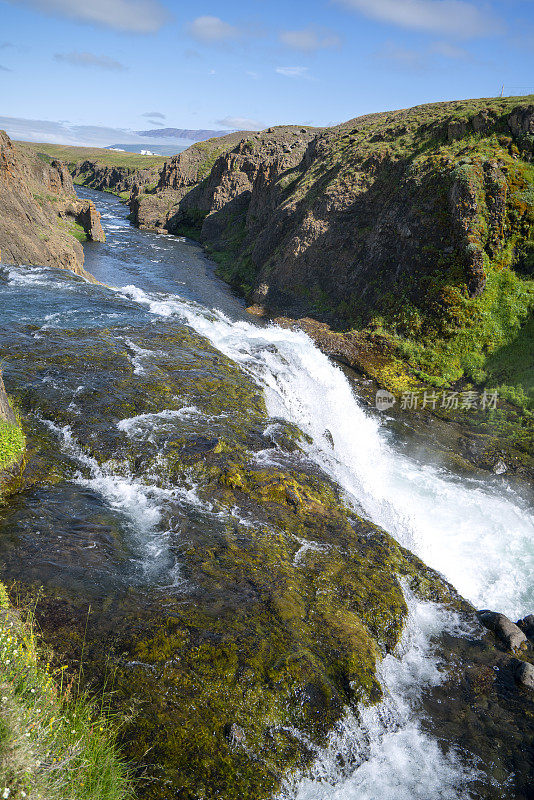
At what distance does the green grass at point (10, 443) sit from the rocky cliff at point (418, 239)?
19.3 meters

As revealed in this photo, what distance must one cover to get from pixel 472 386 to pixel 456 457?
20.5 ft

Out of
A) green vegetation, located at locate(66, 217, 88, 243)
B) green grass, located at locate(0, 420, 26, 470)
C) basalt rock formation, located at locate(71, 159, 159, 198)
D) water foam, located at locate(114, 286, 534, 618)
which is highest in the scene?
basalt rock formation, located at locate(71, 159, 159, 198)

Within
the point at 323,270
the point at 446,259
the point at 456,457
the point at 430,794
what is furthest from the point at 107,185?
the point at 430,794

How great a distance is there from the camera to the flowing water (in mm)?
7727

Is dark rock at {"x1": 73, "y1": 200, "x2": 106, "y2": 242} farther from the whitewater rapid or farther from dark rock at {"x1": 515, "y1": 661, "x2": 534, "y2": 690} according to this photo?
dark rock at {"x1": 515, "y1": 661, "x2": 534, "y2": 690}

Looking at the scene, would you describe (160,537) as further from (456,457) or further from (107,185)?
(107,185)

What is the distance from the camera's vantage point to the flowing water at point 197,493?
304 inches

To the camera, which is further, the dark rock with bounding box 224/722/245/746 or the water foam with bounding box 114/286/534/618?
the water foam with bounding box 114/286/534/618

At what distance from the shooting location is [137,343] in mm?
20984

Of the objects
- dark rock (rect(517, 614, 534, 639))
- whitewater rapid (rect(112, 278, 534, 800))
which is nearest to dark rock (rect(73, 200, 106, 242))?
whitewater rapid (rect(112, 278, 534, 800))

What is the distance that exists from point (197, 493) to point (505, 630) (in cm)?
822

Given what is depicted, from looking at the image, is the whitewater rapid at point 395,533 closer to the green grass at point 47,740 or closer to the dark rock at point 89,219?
the green grass at point 47,740

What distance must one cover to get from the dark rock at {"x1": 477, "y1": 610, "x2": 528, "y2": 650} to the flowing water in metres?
0.86

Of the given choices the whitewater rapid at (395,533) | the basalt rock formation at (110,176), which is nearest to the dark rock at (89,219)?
the whitewater rapid at (395,533)
